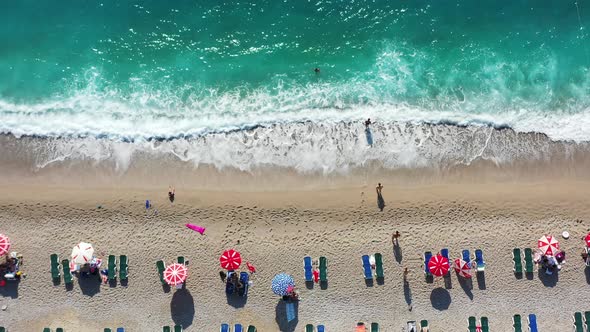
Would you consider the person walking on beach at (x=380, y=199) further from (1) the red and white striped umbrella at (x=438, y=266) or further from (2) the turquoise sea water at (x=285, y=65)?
(2) the turquoise sea water at (x=285, y=65)

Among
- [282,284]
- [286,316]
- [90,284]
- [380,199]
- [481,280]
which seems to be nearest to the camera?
[282,284]

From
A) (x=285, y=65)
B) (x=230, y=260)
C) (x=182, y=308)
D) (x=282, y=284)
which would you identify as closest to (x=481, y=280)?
(x=282, y=284)

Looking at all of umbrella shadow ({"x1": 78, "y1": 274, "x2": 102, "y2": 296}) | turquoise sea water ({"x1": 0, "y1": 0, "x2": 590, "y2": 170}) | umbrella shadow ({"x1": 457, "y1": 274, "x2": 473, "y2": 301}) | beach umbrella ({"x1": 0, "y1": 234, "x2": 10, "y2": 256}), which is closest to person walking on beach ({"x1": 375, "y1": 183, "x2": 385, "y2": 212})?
turquoise sea water ({"x1": 0, "y1": 0, "x2": 590, "y2": 170})

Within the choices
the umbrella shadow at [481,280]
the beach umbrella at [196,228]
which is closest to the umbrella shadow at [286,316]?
the beach umbrella at [196,228]

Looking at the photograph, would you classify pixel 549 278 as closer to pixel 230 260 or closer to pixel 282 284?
pixel 282 284

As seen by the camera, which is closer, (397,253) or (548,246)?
(548,246)

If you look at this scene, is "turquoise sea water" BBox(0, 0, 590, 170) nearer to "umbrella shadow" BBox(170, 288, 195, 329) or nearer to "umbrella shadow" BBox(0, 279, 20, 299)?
"umbrella shadow" BBox(0, 279, 20, 299)
